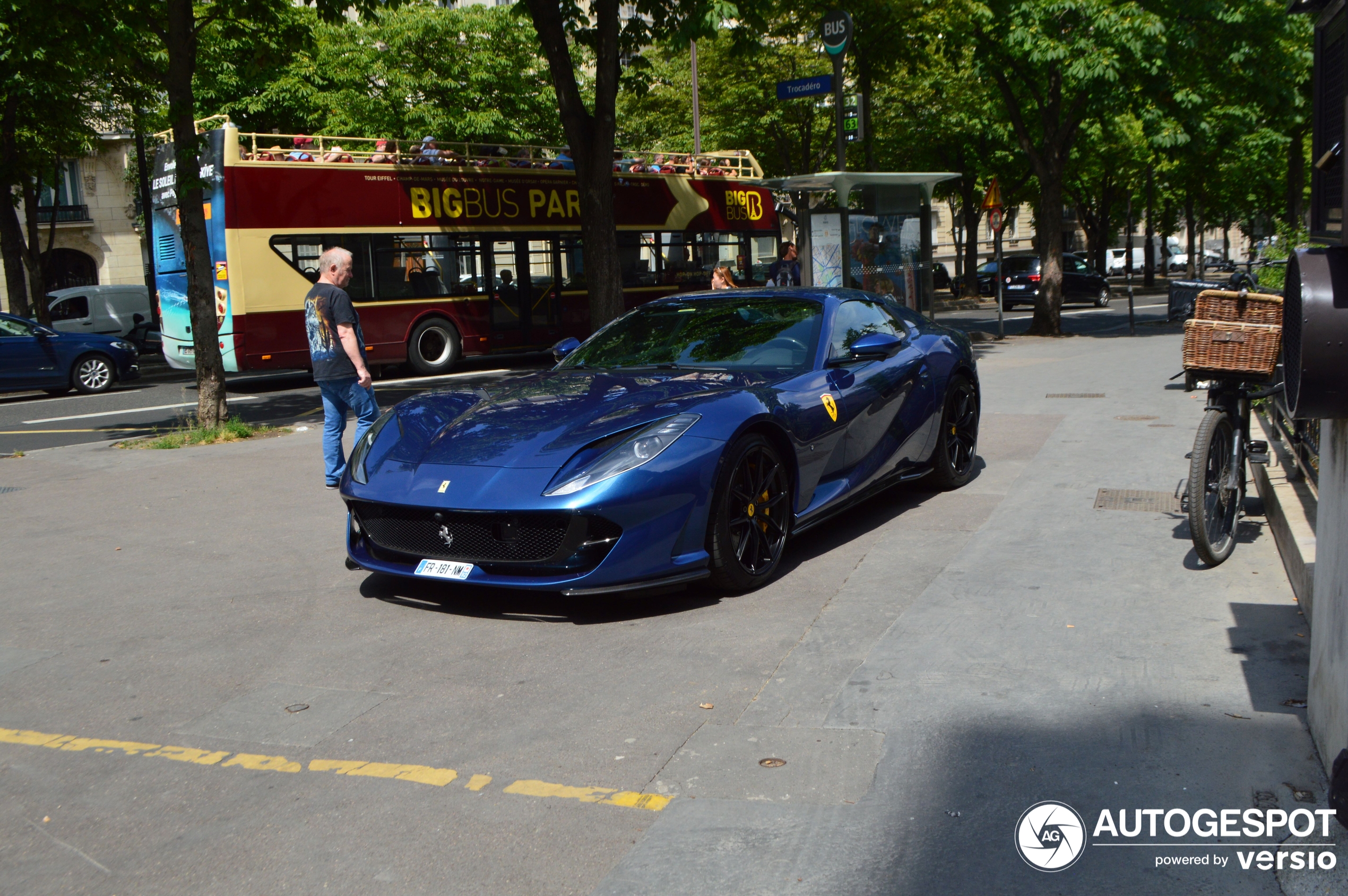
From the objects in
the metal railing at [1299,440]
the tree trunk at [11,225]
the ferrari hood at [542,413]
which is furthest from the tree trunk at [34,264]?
the metal railing at [1299,440]

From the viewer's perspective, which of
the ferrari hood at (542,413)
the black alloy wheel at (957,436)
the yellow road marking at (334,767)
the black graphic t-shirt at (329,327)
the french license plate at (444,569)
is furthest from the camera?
the black graphic t-shirt at (329,327)

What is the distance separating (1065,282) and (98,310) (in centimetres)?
2627

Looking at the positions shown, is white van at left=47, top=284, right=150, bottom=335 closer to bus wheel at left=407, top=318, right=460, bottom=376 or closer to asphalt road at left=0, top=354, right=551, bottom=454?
asphalt road at left=0, top=354, right=551, bottom=454

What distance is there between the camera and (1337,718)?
10.8 ft

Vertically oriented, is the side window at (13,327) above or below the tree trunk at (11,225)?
below

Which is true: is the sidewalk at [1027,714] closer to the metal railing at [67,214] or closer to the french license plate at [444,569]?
the french license plate at [444,569]

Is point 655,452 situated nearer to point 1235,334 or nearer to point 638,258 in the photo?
point 1235,334

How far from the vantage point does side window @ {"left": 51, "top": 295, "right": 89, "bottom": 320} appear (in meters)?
27.4

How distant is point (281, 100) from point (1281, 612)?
3109 cm

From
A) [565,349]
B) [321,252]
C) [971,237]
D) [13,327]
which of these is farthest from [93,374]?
[971,237]

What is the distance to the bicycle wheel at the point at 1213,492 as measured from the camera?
5.66 meters

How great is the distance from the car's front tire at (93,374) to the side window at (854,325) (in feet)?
48.4

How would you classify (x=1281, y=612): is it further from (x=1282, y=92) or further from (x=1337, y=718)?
(x=1282, y=92)

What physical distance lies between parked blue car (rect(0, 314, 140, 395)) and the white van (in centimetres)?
922
